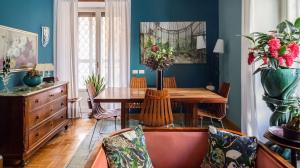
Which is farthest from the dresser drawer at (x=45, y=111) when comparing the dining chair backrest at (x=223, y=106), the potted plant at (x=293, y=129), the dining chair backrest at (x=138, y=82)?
the potted plant at (x=293, y=129)

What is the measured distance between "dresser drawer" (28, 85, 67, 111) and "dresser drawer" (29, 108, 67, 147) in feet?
0.98

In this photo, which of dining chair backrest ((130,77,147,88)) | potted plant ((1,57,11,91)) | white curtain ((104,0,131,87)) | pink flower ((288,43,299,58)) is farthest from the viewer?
white curtain ((104,0,131,87))

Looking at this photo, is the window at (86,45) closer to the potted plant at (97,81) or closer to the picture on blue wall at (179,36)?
the potted plant at (97,81)

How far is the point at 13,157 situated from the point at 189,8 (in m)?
4.34

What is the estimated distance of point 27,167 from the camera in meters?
3.02

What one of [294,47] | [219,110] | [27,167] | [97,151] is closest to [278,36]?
[294,47]

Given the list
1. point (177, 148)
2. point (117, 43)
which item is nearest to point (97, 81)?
point (117, 43)

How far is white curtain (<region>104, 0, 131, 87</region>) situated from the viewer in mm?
5473

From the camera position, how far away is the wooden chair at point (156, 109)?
3.05 metres

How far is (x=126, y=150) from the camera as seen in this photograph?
1790 millimetres

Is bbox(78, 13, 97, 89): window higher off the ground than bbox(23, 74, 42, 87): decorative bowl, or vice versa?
bbox(78, 13, 97, 89): window

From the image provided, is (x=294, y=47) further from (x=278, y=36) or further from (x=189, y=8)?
(x=189, y=8)

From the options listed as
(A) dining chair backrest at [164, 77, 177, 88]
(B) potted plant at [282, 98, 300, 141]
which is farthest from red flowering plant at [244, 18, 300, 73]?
(A) dining chair backrest at [164, 77, 177, 88]

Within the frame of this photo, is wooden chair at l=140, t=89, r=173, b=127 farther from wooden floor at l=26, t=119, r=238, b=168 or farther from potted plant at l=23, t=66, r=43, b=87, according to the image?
potted plant at l=23, t=66, r=43, b=87
